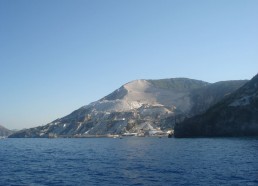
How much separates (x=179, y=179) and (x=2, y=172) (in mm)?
33982

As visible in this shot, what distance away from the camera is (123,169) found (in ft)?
223

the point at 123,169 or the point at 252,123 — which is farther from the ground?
the point at 252,123

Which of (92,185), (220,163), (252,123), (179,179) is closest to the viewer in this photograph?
(92,185)

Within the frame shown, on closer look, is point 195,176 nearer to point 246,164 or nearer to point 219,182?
point 219,182

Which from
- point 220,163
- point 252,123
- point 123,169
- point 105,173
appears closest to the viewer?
point 105,173

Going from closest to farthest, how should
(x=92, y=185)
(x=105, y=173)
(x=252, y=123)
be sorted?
(x=92, y=185)
(x=105, y=173)
(x=252, y=123)

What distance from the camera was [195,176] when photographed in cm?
5772

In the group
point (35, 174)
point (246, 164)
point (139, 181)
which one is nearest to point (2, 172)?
point (35, 174)

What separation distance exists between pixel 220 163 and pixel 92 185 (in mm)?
33142

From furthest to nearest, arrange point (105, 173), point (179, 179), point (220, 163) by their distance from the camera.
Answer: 1. point (220, 163)
2. point (105, 173)
3. point (179, 179)

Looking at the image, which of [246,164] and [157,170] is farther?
[246,164]

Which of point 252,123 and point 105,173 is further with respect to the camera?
point 252,123

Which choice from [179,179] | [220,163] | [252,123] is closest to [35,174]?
[179,179]

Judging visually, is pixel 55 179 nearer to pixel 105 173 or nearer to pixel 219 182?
pixel 105 173
